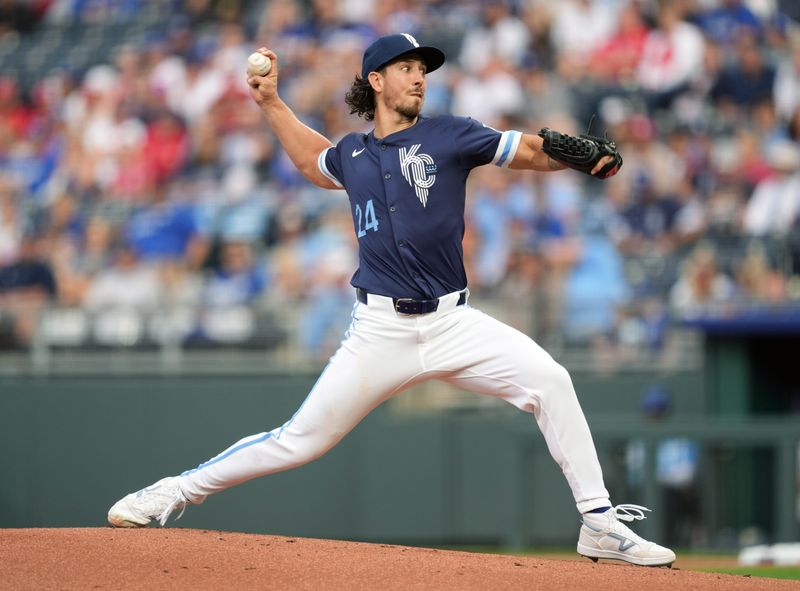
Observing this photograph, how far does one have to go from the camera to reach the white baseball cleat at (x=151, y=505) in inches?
204

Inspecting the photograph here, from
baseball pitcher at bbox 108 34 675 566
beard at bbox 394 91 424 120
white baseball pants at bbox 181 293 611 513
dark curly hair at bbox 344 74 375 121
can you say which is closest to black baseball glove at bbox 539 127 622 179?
baseball pitcher at bbox 108 34 675 566

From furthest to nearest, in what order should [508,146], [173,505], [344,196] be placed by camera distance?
[344,196] < [173,505] < [508,146]

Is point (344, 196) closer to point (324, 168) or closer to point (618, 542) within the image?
point (324, 168)

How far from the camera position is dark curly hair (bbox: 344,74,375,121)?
17.0 feet

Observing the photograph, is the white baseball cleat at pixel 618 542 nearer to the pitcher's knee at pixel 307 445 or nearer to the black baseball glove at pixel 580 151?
the pitcher's knee at pixel 307 445

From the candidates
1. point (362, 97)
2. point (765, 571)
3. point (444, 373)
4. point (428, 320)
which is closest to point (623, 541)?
point (444, 373)

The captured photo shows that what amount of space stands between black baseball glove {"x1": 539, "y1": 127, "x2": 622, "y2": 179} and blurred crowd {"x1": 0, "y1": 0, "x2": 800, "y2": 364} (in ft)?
14.9

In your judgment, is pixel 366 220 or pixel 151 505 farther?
pixel 151 505

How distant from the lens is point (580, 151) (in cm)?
468

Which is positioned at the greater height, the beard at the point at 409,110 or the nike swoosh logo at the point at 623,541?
the beard at the point at 409,110

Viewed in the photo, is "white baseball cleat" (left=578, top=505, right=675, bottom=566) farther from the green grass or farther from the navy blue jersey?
the green grass

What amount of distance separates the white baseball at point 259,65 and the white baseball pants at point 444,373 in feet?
3.49

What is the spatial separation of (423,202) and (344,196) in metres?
6.73

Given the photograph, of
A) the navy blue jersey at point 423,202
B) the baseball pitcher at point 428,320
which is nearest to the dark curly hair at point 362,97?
the baseball pitcher at point 428,320
